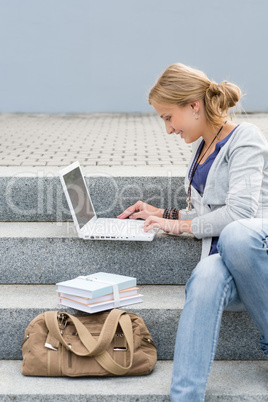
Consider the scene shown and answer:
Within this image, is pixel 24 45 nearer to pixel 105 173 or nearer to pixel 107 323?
pixel 105 173

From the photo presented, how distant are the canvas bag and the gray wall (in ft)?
16.8

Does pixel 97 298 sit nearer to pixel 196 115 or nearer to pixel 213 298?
pixel 213 298

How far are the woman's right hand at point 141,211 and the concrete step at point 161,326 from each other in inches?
20.8

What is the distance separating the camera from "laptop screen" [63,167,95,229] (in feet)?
9.88

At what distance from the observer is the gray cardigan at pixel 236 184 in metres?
2.55

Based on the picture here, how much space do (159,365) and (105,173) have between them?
129cm

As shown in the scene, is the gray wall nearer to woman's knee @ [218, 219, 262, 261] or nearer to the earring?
the earring

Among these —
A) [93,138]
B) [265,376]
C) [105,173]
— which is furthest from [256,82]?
[265,376]

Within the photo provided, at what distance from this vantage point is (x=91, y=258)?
306 centimetres

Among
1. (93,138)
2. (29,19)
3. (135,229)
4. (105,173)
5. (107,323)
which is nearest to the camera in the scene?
(107,323)

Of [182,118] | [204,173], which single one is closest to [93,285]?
[204,173]

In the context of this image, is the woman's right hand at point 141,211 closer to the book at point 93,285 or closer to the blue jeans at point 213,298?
the book at point 93,285

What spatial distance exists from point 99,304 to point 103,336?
0.59 feet

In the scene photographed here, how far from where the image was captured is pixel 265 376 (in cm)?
259
